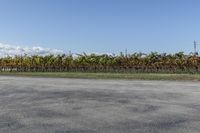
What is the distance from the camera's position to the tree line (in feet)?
212

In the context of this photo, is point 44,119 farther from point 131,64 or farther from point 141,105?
point 131,64

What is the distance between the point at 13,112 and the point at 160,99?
644 centimetres

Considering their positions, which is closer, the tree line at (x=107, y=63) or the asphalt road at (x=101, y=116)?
the asphalt road at (x=101, y=116)

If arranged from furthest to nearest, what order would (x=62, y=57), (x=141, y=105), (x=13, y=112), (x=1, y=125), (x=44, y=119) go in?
(x=62, y=57) → (x=141, y=105) → (x=13, y=112) → (x=44, y=119) → (x=1, y=125)

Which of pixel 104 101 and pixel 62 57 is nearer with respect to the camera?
pixel 104 101

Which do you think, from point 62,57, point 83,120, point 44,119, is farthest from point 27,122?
point 62,57

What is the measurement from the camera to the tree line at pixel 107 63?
64.6m

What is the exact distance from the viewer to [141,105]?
50.3ft

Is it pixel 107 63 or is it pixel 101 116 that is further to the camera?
pixel 107 63

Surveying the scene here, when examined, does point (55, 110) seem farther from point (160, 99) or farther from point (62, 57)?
point (62, 57)

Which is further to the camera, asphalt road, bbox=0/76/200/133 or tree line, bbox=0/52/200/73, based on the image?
tree line, bbox=0/52/200/73

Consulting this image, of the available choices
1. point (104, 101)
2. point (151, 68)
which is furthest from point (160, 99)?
point (151, 68)

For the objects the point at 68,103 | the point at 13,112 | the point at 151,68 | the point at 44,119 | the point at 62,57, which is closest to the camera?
the point at 44,119

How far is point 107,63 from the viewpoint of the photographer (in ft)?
240
